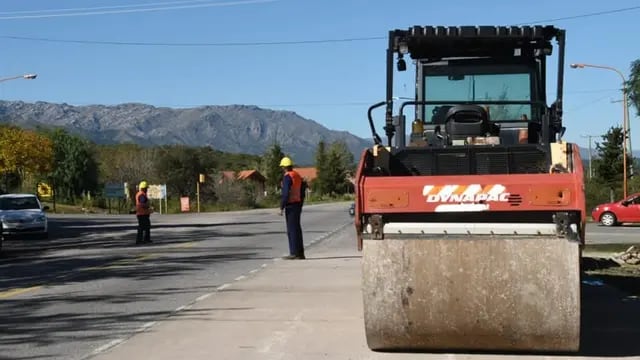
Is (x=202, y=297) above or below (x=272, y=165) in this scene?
below

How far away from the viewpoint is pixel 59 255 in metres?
19.9

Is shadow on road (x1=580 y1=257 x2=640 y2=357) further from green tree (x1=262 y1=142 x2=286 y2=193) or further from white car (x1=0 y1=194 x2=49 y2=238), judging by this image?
green tree (x1=262 y1=142 x2=286 y2=193)

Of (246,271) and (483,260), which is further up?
(483,260)

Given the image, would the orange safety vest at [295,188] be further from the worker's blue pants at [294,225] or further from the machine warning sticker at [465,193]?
the machine warning sticker at [465,193]

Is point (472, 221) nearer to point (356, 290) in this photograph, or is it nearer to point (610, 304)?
point (610, 304)

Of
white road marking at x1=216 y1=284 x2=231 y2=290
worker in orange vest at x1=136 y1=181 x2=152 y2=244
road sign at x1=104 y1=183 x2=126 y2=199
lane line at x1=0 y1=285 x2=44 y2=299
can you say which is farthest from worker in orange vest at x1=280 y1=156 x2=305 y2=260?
road sign at x1=104 y1=183 x2=126 y2=199

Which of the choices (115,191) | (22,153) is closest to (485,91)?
(22,153)

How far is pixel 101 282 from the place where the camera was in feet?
43.9

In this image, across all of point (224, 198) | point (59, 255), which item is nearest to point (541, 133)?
point (59, 255)

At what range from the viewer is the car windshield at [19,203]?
27.9 metres

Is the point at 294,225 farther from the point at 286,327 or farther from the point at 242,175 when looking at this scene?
the point at 242,175

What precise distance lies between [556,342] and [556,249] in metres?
0.81

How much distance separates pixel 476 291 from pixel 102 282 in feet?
27.2

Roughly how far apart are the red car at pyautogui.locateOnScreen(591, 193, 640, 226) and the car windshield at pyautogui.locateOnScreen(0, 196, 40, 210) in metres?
22.5
